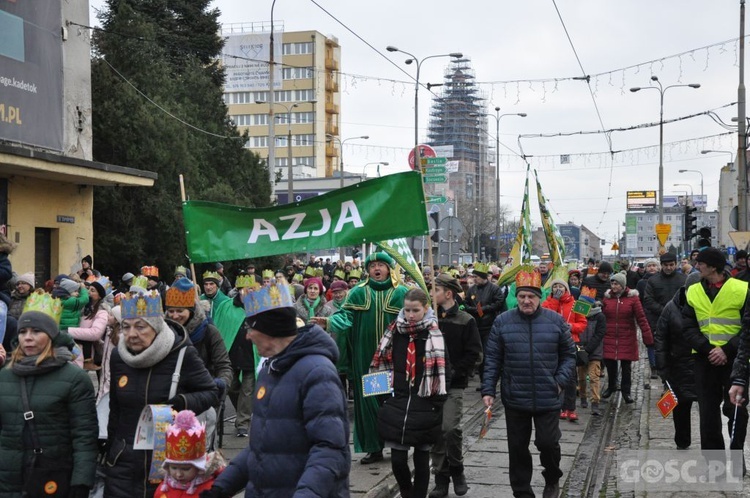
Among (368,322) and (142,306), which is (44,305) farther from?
(368,322)

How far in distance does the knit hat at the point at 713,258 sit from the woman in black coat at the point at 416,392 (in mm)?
2449

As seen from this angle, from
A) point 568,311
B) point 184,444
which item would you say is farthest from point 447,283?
point 568,311

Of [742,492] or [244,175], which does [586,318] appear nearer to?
[742,492]

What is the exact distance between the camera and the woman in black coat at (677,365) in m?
8.82

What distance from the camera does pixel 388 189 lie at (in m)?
7.58

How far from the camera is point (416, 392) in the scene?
717 cm

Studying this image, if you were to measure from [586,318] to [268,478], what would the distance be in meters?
9.22

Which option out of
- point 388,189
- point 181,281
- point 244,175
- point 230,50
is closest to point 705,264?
point 388,189

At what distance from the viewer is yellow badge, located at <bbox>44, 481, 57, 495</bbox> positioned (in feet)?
16.8

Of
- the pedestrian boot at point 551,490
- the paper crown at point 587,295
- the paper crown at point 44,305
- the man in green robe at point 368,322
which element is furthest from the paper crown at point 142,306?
the paper crown at point 587,295

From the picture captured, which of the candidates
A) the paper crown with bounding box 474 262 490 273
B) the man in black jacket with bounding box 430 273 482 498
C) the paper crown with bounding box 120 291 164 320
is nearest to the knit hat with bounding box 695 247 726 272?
the man in black jacket with bounding box 430 273 482 498

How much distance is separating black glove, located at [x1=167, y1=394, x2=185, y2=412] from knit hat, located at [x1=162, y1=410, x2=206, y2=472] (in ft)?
1.63

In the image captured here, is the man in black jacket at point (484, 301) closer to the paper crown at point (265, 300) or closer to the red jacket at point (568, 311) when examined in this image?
the red jacket at point (568, 311)

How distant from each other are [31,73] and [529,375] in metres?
16.0
